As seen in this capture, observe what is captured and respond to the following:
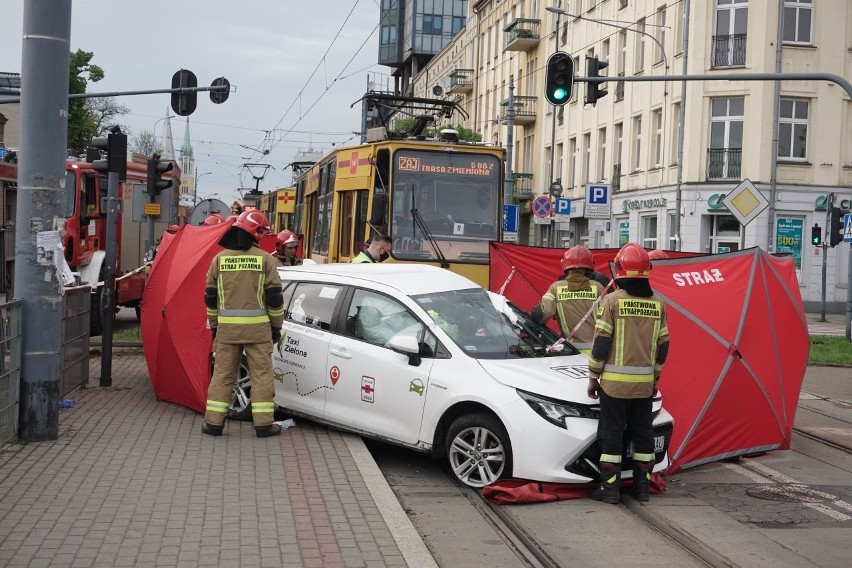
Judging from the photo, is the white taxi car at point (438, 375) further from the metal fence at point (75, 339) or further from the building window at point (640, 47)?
the building window at point (640, 47)

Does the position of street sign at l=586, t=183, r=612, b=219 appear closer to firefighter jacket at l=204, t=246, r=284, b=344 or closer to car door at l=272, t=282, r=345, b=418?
car door at l=272, t=282, r=345, b=418

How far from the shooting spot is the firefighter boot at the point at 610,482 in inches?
303

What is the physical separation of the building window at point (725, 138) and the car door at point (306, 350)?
94.0 ft

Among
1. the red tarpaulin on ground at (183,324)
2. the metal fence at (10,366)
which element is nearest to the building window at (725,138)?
the red tarpaulin on ground at (183,324)

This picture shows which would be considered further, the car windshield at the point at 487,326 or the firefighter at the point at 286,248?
the firefighter at the point at 286,248

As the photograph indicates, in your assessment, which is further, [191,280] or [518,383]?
[191,280]

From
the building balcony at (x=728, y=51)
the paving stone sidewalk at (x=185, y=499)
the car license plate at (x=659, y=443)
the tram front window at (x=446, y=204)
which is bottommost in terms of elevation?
the paving stone sidewalk at (x=185, y=499)

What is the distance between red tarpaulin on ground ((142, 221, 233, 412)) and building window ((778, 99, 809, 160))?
28783 mm

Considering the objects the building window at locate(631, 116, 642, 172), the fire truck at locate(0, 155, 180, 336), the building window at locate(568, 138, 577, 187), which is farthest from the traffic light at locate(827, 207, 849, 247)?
the building window at locate(568, 138, 577, 187)

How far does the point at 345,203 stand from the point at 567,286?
767 centimetres

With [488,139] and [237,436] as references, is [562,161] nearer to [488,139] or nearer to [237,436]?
[488,139]

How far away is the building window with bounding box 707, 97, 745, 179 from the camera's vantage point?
119 ft

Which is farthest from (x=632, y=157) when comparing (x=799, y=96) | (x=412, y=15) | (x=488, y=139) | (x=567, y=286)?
(x=412, y=15)

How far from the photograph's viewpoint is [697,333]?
9391 mm
